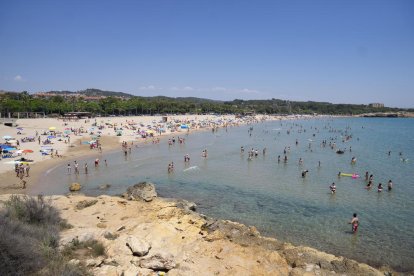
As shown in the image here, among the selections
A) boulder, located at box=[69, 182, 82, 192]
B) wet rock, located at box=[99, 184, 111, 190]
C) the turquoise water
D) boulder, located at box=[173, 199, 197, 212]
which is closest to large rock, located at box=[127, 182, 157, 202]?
boulder, located at box=[173, 199, 197, 212]

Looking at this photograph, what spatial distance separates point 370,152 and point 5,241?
46.0m

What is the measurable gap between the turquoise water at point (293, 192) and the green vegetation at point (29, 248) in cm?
958

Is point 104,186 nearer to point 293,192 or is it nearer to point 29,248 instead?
point 293,192

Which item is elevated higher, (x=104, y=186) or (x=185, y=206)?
(x=185, y=206)

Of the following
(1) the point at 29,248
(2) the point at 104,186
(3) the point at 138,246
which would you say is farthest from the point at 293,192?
(1) the point at 29,248

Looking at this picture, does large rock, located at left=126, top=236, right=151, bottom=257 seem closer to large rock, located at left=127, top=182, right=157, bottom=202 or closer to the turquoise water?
the turquoise water

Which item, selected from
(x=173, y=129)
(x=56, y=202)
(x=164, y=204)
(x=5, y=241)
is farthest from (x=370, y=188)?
(x=173, y=129)

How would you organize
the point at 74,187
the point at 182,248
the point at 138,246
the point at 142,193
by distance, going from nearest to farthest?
the point at 138,246
the point at 182,248
the point at 142,193
the point at 74,187

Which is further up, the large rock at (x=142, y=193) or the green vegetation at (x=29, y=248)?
the green vegetation at (x=29, y=248)

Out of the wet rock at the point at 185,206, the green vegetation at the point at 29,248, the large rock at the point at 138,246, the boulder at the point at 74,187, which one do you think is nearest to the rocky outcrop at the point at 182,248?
the large rock at the point at 138,246

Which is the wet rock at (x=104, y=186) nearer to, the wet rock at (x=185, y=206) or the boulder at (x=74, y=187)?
the boulder at (x=74, y=187)

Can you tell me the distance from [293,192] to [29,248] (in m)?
18.4

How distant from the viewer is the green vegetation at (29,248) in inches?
279

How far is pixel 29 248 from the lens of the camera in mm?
7648
